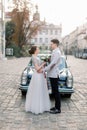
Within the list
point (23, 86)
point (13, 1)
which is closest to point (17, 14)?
point (13, 1)

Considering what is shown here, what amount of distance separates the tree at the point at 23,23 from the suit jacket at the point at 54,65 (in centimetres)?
6488

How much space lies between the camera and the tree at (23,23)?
73688mm

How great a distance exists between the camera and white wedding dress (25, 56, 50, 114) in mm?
8883

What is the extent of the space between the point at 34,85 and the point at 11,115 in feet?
3.12

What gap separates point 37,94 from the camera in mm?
8883

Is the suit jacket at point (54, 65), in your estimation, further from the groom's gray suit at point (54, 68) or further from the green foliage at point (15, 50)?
the green foliage at point (15, 50)

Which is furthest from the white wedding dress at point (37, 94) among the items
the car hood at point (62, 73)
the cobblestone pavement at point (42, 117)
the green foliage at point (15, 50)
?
the green foliage at point (15, 50)

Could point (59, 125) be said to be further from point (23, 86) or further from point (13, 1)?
point (13, 1)

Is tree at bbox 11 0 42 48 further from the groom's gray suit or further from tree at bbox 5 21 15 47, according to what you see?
the groom's gray suit

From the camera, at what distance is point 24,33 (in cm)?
7612

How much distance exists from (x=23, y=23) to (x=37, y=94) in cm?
6750

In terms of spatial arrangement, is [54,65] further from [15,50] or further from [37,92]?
[15,50]

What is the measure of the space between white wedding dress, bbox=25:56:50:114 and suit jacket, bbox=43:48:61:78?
11.5 inches

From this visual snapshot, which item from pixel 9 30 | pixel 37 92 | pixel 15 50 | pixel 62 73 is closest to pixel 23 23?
pixel 9 30
